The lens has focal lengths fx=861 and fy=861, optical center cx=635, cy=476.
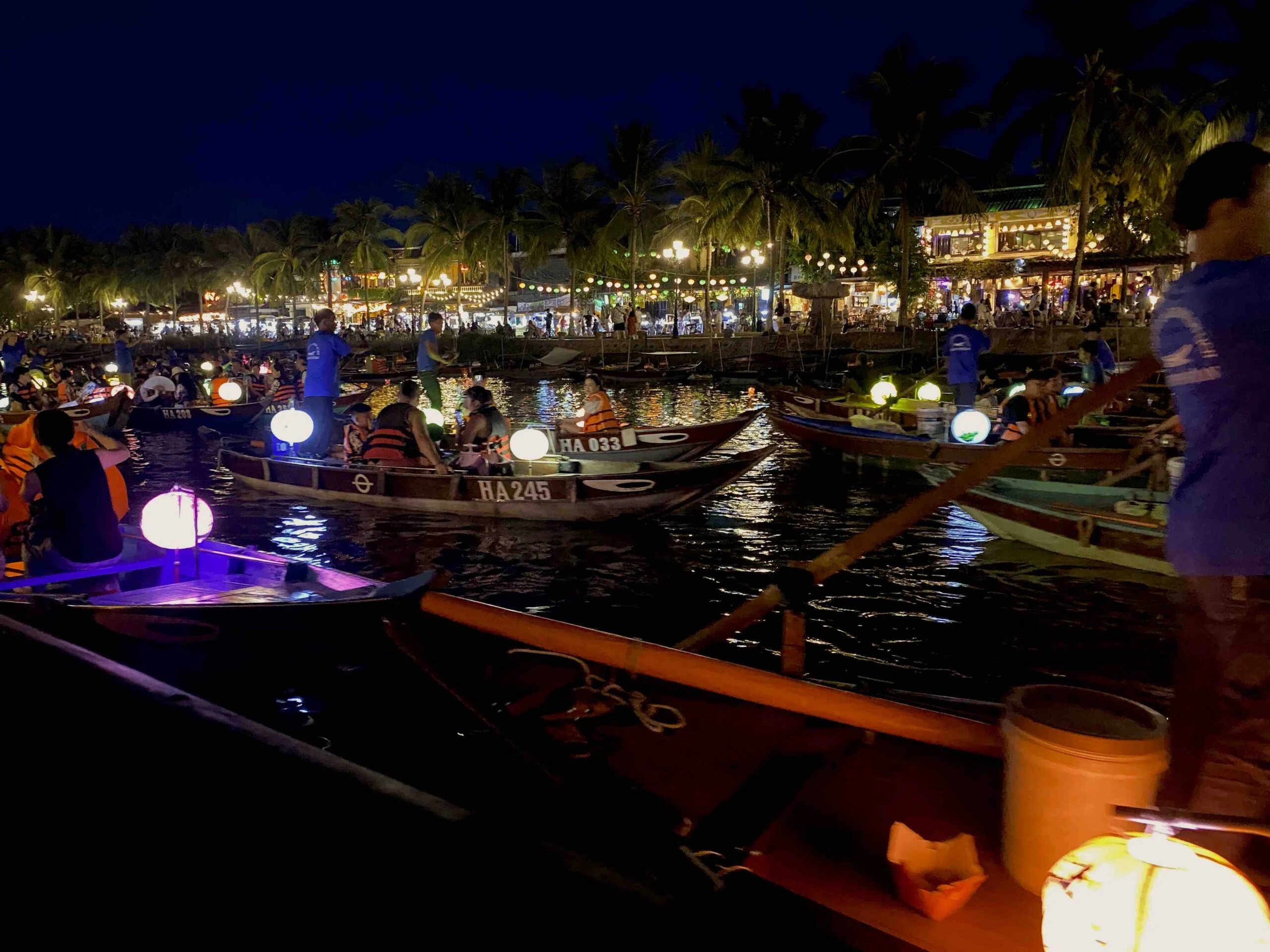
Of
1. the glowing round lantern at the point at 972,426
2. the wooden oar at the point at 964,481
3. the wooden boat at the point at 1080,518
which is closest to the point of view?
the wooden oar at the point at 964,481

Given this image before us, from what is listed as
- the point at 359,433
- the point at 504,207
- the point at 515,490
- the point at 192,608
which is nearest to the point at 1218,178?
the point at 192,608

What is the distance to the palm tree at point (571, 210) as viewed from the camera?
154 feet

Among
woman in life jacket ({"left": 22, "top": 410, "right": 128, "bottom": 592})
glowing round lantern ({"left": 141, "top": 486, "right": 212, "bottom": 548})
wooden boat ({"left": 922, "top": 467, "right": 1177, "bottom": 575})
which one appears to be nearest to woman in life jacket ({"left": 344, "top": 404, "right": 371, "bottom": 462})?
woman in life jacket ({"left": 22, "top": 410, "right": 128, "bottom": 592})

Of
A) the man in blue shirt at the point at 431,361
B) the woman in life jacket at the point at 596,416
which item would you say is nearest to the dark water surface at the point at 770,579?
the woman in life jacket at the point at 596,416

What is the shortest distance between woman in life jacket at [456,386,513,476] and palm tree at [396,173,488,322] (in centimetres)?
3957

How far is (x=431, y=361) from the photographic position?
54.0 ft

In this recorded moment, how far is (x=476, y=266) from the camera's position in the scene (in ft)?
180

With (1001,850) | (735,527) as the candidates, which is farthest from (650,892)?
(735,527)

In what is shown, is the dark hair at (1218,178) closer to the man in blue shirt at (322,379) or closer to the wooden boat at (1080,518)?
the wooden boat at (1080,518)

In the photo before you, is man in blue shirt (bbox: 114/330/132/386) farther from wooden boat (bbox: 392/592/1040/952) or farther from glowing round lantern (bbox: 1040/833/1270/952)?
glowing round lantern (bbox: 1040/833/1270/952)

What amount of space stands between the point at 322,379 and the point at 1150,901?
13699mm

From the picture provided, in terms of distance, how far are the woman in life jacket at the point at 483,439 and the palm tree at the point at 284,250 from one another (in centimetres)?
5676

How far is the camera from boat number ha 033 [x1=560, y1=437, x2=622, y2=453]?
47.1 ft

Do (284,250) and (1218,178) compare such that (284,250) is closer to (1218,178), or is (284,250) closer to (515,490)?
(515,490)
